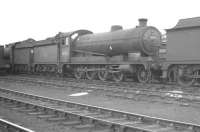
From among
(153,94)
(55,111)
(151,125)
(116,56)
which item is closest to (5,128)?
(55,111)

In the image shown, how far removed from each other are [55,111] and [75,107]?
1066 mm

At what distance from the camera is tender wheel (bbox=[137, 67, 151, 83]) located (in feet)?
49.8

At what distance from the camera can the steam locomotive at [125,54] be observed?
13.2 meters

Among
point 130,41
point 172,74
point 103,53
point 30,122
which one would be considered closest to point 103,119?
point 30,122

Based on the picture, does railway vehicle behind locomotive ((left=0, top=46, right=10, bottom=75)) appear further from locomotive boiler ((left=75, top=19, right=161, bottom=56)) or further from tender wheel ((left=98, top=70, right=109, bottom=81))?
tender wheel ((left=98, top=70, right=109, bottom=81))

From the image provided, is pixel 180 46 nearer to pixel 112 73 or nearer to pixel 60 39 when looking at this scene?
pixel 112 73

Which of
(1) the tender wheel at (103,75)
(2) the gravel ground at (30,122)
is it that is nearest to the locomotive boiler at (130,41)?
(1) the tender wheel at (103,75)

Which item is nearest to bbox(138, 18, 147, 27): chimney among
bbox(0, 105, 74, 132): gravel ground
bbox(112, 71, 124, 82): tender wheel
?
bbox(112, 71, 124, 82): tender wheel

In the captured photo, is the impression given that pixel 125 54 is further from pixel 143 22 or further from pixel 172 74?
pixel 172 74

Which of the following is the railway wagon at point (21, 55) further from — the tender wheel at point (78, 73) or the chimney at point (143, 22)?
the chimney at point (143, 22)

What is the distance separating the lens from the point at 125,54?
55.0 ft

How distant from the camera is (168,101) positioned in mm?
9734

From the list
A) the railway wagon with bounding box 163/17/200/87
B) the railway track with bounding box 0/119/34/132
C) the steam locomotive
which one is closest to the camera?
the railway track with bounding box 0/119/34/132

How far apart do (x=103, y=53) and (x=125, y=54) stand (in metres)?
1.64
